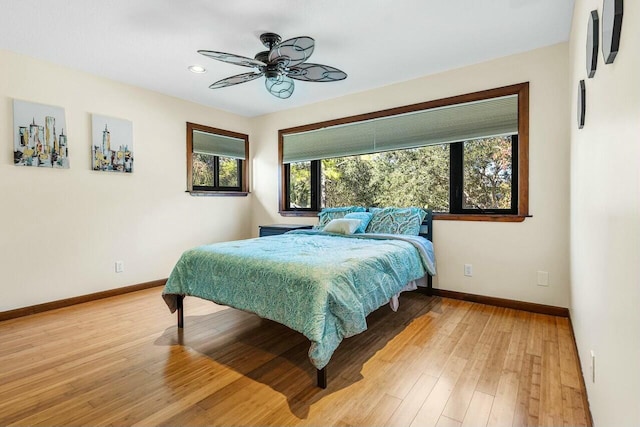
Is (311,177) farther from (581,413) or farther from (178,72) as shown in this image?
(581,413)

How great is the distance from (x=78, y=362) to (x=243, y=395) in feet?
3.93

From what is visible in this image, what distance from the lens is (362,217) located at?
12.0 feet

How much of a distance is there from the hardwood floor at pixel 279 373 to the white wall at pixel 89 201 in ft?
1.81

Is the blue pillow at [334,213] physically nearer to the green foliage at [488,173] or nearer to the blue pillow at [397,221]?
the blue pillow at [397,221]

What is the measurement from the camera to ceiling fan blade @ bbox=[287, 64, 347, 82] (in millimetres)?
2551

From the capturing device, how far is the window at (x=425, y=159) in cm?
317

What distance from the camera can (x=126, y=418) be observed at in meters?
1.57

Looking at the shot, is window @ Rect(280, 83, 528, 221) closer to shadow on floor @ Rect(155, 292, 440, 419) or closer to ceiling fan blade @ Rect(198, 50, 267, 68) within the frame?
shadow on floor @ Rect(155, 292, 440, 419)

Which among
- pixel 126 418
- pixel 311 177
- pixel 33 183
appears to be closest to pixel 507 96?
pixel 311 177

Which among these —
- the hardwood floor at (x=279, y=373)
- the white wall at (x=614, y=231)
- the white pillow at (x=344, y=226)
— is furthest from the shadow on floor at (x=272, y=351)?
the white wall at (x=614, y=231)

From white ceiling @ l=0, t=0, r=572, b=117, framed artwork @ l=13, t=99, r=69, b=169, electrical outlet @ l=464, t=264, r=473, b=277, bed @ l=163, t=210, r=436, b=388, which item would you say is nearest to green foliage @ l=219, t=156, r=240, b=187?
white ceiling @ l=0, t=0, r=572, b=117

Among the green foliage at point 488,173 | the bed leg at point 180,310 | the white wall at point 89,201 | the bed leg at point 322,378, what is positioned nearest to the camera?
the bed leg at point 322,378

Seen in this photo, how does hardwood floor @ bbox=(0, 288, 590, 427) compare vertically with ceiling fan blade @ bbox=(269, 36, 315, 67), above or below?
below

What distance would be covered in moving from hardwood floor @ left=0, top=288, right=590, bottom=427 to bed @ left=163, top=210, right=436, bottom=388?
0.91 ft
